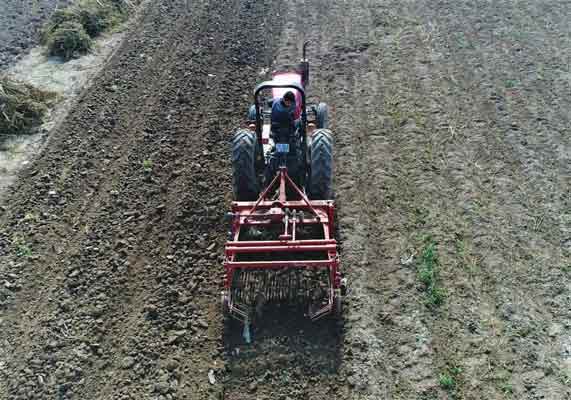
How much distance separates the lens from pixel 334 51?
13.2 meters

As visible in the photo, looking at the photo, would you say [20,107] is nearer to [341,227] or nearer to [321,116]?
[321,116]

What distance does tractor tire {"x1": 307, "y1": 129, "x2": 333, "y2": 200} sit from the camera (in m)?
7.73

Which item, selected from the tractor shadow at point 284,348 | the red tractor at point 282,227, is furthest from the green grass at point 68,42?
Result: the tractor shadow at point 284,348

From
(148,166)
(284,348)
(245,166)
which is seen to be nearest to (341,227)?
(245,166)

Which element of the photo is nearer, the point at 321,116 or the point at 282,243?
the point at 282,243

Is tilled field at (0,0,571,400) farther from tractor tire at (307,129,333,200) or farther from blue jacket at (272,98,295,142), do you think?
blue jacket at (272,98,295,142)

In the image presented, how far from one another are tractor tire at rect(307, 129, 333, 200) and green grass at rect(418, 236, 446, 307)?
155cm

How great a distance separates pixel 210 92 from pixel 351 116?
120 inches

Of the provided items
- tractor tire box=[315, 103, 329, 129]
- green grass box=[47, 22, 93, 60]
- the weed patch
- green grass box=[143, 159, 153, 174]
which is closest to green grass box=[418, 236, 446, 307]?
tractor tire box=[315, 103, 329, 129]

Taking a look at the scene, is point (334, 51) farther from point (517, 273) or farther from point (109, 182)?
point (517, 273)

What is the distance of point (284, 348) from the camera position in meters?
6.48

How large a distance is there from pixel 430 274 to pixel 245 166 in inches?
114

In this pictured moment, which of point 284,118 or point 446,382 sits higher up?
point 284,118

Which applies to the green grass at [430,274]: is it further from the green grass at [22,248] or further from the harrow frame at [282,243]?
the green grass at [22,248]
